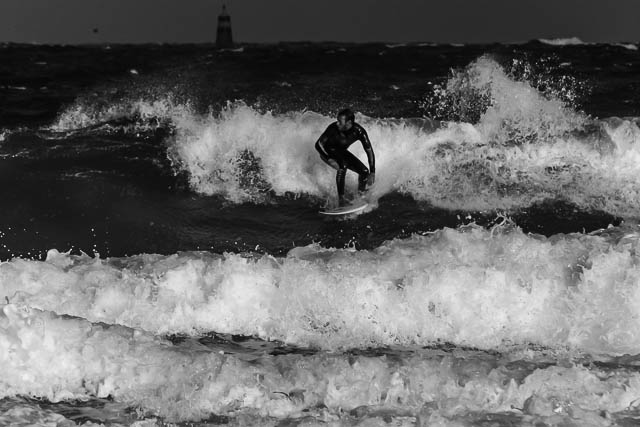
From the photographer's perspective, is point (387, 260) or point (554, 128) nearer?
point (387, 260)

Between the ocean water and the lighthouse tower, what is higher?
the lighthouse tower

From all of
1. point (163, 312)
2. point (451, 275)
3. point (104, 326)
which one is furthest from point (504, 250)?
point (104, 326)

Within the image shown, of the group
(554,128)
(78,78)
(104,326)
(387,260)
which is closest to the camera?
(104,326)

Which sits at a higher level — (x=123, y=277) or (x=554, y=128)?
(x=554, y=128)

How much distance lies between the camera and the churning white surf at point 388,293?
7.23 m

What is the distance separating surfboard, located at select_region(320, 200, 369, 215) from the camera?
10438 millimetres

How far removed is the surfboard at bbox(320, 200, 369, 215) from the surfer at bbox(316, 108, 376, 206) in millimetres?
137

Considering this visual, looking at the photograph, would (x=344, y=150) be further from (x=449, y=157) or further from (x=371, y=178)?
(x=449, y=157)

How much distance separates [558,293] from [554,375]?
5.99 feet

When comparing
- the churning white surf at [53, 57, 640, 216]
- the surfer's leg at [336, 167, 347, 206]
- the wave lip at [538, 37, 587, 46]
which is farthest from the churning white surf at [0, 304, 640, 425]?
the wave lip at [538, 37, 587, 46]

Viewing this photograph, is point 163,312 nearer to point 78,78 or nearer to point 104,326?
point 104,326

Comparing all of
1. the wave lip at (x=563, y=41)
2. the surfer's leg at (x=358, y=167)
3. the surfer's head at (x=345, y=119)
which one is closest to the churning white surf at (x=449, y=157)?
the surfer's leg at (x=358, y=167)

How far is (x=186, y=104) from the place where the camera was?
15148 millimetres

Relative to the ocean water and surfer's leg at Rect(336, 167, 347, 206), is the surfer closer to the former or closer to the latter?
surfer's leg at Rect(336, 167, 347, 206)
